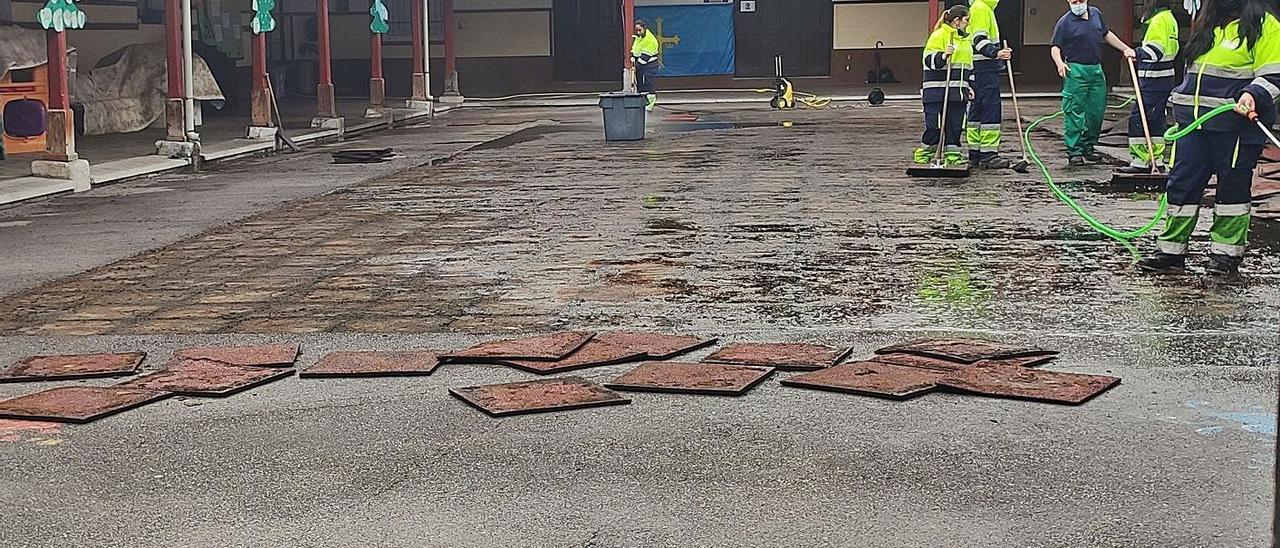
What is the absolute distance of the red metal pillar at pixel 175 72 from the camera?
18516 mm

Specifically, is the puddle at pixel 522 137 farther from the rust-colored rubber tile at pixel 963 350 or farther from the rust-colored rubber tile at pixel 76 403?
the rust-colored rubber tile at pixel 76 403

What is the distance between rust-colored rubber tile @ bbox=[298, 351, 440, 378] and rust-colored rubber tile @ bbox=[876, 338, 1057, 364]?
84.1 inches

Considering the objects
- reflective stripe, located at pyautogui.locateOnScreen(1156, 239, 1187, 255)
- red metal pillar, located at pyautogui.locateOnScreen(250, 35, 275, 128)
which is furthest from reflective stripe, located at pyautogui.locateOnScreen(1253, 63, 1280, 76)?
red metal pillar, located at pyautogui.locateOnScreen(250, 35, 275, 128)

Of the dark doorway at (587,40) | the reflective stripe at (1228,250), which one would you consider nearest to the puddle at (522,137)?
the dark doorway at (587,40)

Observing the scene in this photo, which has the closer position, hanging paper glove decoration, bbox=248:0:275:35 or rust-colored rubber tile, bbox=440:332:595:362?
rust-colored rubber tile, bbox=440:332:595:362

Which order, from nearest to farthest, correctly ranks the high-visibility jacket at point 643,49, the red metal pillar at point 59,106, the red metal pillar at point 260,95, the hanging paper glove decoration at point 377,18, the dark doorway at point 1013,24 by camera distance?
the red metal pillar at point 59,106, the red metal pillar at point 260,95, the hanging paper glove decoration at point 377,18, the high-visibility jacket at point 643,49, the dark doorway at point 1013,24

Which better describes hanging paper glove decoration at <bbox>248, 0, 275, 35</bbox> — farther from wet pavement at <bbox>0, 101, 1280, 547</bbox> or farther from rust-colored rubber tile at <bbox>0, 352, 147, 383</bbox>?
rust-colored rubber tile at <bbox>0, 352, 147, 383</bbox>

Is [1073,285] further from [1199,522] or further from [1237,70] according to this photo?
[1199,522]

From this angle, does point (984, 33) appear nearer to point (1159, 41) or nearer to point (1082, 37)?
point (1082, 37)

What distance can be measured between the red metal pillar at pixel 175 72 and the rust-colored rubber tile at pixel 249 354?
1203 centimetres

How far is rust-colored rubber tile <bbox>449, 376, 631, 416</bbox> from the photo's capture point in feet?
19.6

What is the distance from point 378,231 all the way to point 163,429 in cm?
603

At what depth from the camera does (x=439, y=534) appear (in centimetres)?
452

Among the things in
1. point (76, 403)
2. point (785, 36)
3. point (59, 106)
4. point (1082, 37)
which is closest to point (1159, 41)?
point (1082, 37)
